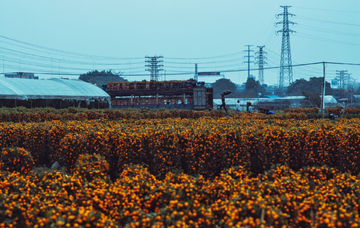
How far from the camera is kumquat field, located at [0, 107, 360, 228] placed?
3.80 metres

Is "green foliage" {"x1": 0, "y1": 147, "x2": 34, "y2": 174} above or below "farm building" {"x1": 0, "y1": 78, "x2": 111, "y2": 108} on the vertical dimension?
below

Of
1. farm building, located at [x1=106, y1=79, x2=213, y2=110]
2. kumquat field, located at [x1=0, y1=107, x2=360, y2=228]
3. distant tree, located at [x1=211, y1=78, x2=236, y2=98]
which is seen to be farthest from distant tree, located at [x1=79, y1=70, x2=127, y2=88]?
kumquat field, located at [x1=0, y1=107, x2=360, y2=228]

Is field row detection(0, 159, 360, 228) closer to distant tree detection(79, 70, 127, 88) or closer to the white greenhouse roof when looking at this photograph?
the white greenhouse roof

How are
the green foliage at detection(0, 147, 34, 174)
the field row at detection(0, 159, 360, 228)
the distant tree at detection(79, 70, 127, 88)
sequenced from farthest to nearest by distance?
the distant tree at detection(79, 70, 127, 88) < the green foliage at detection(0, 147, 34, 174) < the field row at detection(0, 159, 360, 228)

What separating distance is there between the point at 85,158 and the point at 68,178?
1063 mm

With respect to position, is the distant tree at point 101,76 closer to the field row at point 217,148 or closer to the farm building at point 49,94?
the farm building at point 49,94

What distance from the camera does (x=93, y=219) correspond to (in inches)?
145

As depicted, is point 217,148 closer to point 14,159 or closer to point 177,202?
point 177,202

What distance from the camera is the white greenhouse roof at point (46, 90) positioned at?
2327 centimetres

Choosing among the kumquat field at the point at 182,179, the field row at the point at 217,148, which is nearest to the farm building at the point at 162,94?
the kumquat field at the point at 182,179

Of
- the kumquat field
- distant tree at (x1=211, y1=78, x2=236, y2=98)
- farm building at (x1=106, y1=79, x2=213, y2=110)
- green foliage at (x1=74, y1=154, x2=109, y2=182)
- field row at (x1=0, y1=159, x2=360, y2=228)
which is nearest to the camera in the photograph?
field row at (x1=0, y1=159, x2=360, y2=228)

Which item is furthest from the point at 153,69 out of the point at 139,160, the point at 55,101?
the point at 139,160

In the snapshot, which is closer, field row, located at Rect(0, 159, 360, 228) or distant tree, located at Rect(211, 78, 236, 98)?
field row, located at Rect(0, 159, 360, 228)

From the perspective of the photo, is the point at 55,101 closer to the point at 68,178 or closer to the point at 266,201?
the point at 68,178
